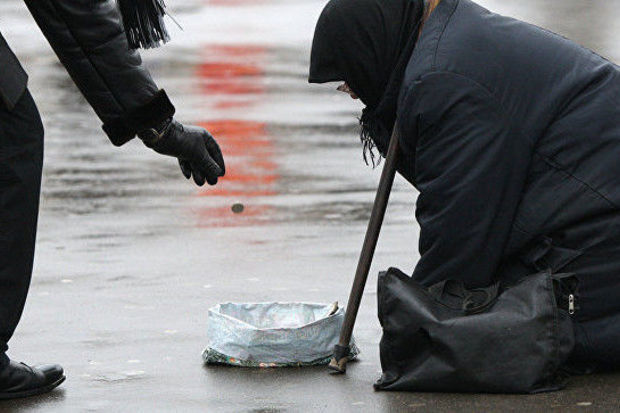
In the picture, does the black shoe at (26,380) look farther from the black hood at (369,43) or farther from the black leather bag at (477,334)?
the black hood at (369,43)

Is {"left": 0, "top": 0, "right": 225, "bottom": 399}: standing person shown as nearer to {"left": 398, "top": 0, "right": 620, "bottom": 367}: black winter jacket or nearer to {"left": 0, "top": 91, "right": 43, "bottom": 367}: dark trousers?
{"left": 0, "top": 91, "right": 43, "bottom": 367}: dark trousers

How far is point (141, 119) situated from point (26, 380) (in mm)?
914

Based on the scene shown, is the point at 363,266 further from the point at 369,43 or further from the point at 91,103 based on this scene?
the point at 91,103

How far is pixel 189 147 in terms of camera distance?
5316 mm

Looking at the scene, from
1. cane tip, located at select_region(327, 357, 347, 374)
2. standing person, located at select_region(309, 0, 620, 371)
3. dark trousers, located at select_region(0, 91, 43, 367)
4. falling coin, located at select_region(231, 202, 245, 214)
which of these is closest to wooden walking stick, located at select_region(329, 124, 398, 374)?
cane tip, located at select_region(327, 357, 347, 374)

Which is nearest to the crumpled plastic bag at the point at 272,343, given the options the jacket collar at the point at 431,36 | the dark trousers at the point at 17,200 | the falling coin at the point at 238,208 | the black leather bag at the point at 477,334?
the black leather bag at the point at 477,334

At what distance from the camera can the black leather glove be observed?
5285 mm

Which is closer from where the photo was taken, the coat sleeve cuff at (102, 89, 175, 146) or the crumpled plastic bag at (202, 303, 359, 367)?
the coat sleeve cuff at (102, 89, 175, 146)

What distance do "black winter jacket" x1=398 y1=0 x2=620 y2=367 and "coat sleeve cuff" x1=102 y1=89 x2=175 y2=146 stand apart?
0.76 m

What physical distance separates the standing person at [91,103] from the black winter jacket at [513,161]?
770 mm

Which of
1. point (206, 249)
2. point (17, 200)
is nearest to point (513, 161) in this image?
point (17, 200)

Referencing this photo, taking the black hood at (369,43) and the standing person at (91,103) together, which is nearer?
the standing person at (91,103)

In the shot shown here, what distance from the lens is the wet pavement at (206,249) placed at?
5.23m

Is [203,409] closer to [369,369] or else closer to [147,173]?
[369,369]
